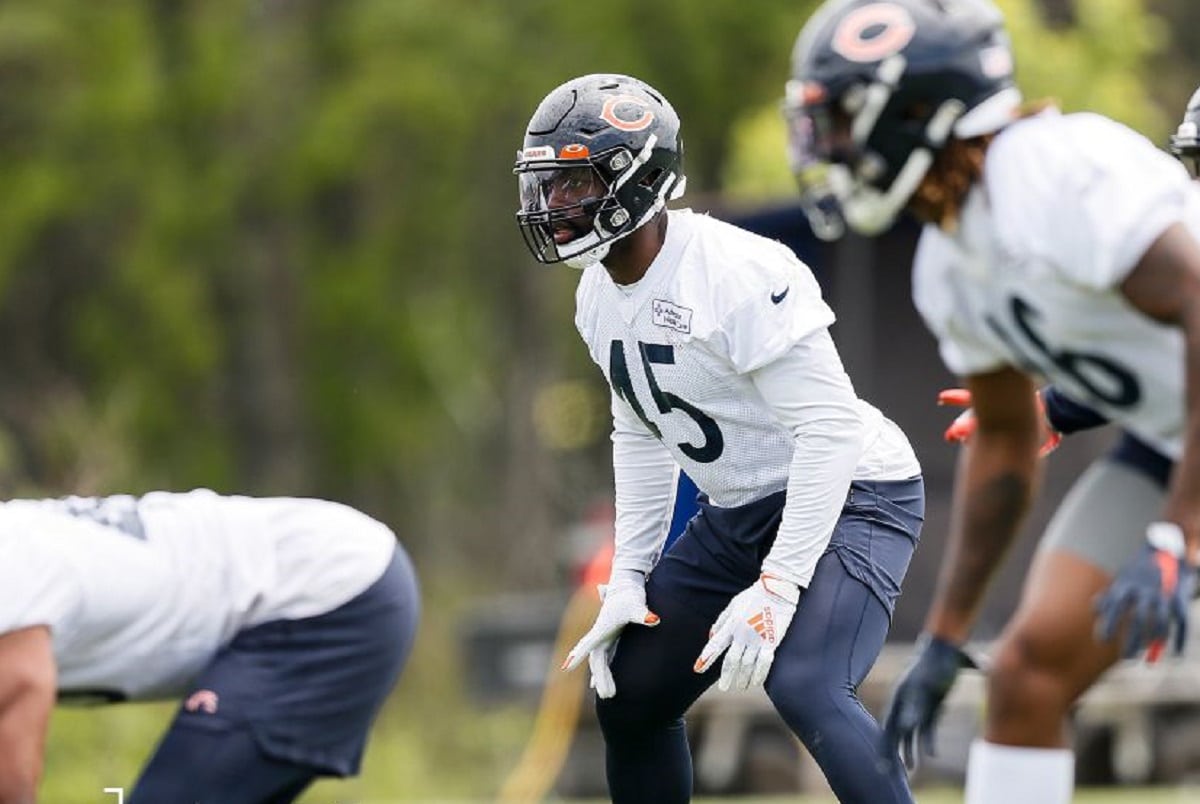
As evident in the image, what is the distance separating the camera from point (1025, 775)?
4.12 meters

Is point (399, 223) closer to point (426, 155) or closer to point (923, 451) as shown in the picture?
point (426, 155)

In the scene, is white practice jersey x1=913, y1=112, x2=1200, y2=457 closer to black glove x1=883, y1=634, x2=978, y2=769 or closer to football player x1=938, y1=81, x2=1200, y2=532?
football player x1=938, y1=81, x2=1200, y2=532

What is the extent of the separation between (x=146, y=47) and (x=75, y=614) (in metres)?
14.0

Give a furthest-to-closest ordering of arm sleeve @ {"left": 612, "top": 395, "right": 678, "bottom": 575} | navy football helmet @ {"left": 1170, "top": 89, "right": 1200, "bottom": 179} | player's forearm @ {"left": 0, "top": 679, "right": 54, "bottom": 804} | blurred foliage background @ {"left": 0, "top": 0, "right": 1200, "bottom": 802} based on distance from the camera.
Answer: blurred foliage background @ {"left": 0, "top": 0, "right": 1200, "bottom": 802}
arm sleeve @ {"left": 612, "top": 395, "right": 678, "bottom": 575}
navy football helmet @ {"left": 1170, "top": 89, "right": 1200, "bottom": 179}
player's forearm @ {"left": 0, "top": 679, "right": 54, "bottom": 804}

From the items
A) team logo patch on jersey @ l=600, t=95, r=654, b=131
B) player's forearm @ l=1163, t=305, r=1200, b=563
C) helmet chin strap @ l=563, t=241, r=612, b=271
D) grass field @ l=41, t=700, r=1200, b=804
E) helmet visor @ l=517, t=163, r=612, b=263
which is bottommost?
grass field @ l=41, t=700, r=1200, b=804

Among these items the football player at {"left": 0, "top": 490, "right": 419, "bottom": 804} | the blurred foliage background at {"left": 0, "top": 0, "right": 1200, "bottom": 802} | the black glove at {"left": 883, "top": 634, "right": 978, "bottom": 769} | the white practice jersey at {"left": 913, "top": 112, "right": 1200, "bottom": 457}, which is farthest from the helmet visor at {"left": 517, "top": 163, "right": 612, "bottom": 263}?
the blurred foliage background at {"left": 0, "top": 0, "right": 1200, "bottom": 802}

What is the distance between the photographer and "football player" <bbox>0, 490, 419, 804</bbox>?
4770 millimetres

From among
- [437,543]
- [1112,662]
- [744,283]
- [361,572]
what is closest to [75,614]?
[361,572]

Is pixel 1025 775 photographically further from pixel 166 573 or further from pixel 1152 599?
→ pixel 166 573

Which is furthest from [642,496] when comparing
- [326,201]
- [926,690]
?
[326,201]

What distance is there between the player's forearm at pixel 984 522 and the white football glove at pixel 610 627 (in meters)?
0.99

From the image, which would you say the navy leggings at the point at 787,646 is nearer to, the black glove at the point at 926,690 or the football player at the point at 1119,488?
the black glove at the point at 926,690

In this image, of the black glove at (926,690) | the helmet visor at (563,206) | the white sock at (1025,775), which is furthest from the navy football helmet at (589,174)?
the white sock at (1025,775)

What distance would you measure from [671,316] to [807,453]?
399 mm
